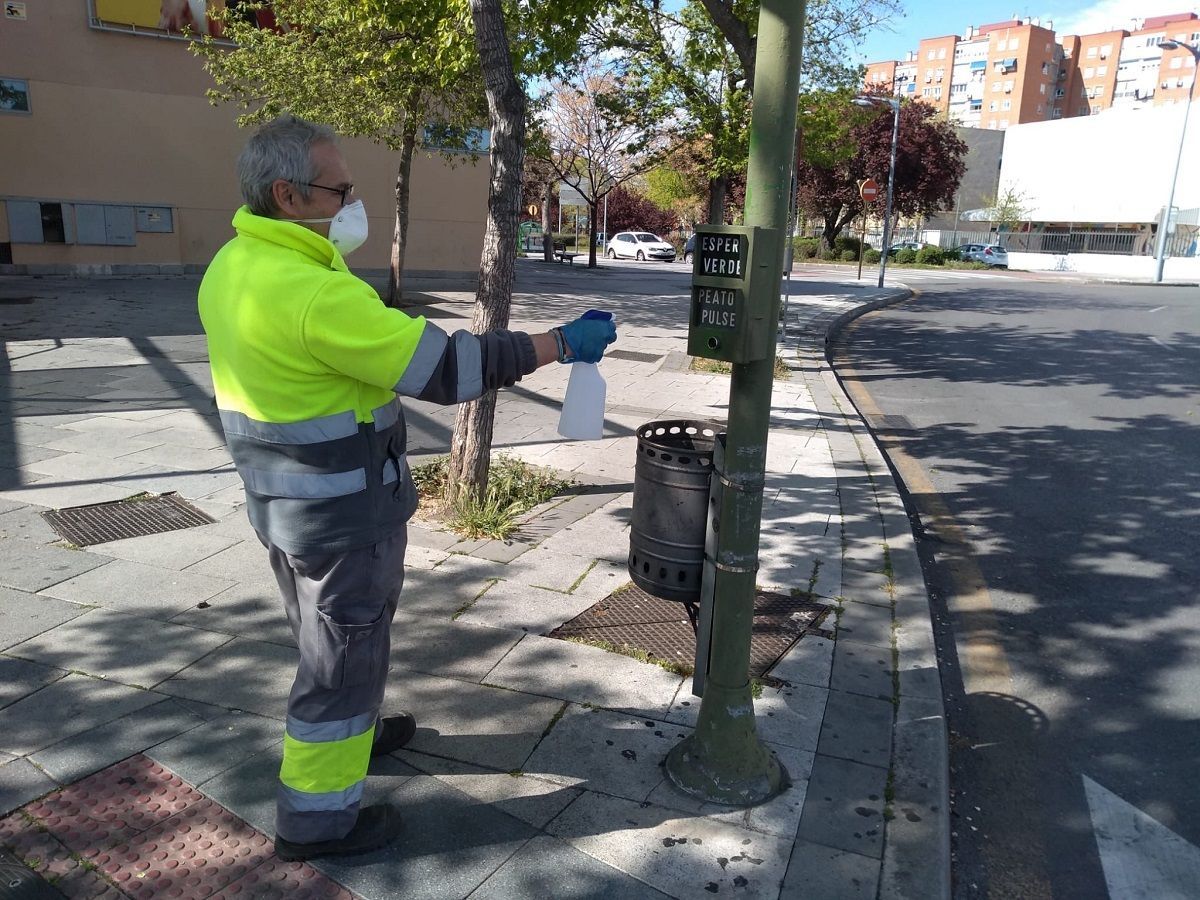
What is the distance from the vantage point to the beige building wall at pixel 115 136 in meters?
17.7

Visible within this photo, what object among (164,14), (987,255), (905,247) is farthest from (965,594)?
(905,247)

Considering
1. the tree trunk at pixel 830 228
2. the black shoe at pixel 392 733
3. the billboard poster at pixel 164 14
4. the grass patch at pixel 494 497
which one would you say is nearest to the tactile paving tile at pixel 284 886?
the black shoe at pixel 392 733

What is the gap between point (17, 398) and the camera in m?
7.91

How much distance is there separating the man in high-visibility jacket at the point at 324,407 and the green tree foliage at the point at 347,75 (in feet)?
21.8

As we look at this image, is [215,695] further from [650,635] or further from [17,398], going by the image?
[17,398]

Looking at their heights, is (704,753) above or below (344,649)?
below

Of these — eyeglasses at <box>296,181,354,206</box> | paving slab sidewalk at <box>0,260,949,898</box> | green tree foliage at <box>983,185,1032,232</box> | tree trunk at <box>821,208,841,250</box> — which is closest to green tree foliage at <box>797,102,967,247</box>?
tree trunk at <box>821,208,841,250</box>

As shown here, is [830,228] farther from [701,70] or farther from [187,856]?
[187,856]

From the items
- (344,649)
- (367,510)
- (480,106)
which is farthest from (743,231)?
(480,106)

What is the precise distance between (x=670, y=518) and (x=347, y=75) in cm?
1122

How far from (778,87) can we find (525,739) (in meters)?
2.28

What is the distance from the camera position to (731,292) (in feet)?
8.39

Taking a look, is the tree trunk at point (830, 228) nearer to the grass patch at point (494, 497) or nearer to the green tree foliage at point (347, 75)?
the green tree foliage at point (347, 75)

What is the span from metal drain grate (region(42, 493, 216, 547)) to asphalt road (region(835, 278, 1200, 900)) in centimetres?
419
